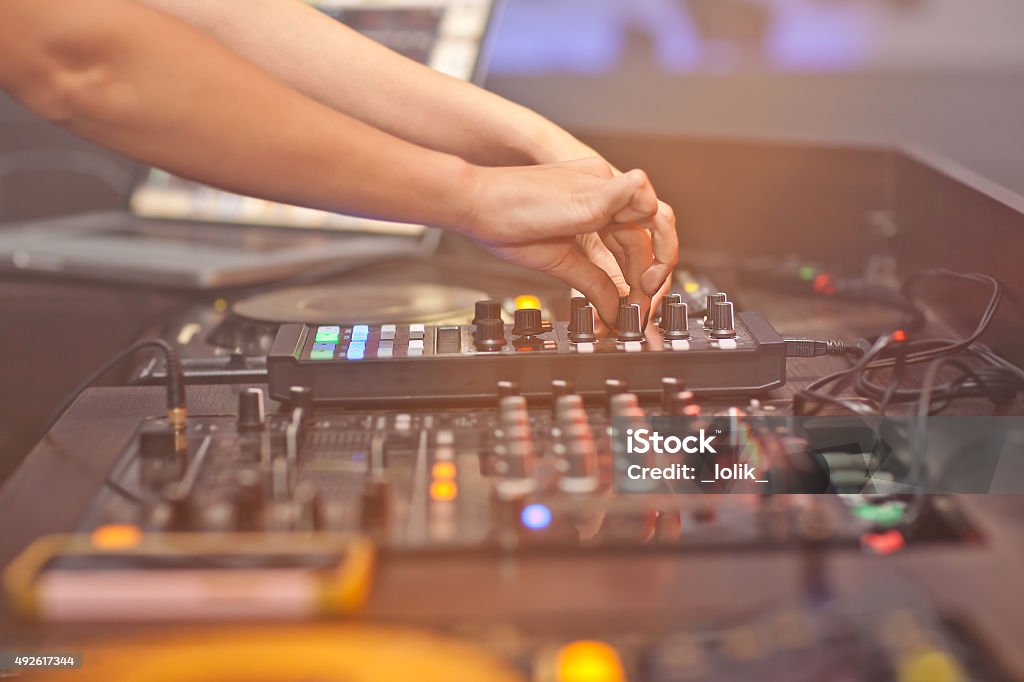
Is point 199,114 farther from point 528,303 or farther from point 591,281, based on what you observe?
point 528,303

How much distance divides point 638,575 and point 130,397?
1.96 ft

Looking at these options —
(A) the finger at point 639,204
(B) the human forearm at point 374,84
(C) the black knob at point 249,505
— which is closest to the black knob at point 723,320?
(A) the finger at point 639,204

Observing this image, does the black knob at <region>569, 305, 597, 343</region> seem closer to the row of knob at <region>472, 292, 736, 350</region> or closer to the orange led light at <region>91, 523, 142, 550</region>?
the row of knob at <region>472, 292, 736, 350</region>

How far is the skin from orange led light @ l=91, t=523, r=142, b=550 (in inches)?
10.7

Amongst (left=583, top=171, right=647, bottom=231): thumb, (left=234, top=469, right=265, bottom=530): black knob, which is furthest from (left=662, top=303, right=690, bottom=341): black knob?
(left=234, top=469, right=265, bottom=530): black knob

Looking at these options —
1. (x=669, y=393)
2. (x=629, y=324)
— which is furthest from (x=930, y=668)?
(x=629, y=324)

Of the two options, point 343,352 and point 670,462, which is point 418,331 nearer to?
point 343,352

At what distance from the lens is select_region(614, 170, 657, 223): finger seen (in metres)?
0.91

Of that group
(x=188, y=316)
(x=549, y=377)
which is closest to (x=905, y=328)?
(x=549, y=377)

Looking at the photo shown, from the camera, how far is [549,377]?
0.92 m

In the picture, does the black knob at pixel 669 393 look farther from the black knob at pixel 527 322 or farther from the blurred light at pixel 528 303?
the blurred light at pixel 528 303

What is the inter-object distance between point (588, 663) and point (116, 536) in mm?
296

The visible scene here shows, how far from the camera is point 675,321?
0.96 meters

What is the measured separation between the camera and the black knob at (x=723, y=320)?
0.97 metres
